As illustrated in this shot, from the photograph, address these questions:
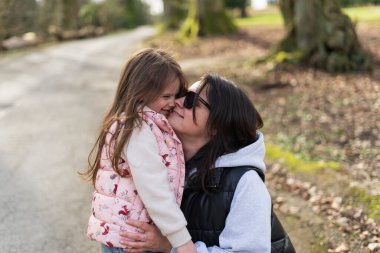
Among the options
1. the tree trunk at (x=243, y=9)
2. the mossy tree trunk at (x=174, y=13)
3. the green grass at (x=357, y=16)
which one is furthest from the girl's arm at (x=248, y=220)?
the tree trunk at (x=243, y=9)

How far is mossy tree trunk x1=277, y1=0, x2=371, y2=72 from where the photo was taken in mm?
9383

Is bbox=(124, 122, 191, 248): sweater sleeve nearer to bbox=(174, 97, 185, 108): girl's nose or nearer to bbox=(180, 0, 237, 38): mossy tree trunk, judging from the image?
bbox=(174, 97, 185, 108): girl's nose

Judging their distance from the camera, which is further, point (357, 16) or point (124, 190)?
point (357, 16)

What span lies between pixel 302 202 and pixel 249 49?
35.7 feet

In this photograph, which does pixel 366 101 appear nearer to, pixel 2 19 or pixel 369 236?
pixel 369 236

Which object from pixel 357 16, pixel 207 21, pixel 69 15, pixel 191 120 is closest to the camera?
pixel 191 120

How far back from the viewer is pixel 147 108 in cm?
239

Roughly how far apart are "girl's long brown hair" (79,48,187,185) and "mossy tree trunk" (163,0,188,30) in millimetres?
24970

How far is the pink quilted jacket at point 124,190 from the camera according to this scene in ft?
7.65

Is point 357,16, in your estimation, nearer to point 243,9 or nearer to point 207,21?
point 207,21

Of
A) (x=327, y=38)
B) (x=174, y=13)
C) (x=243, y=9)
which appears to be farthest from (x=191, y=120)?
(x=243, y=9)

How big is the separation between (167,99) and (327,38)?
7748mm

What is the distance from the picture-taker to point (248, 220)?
222cm

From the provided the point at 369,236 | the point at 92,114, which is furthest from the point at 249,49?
the point at 369,236
